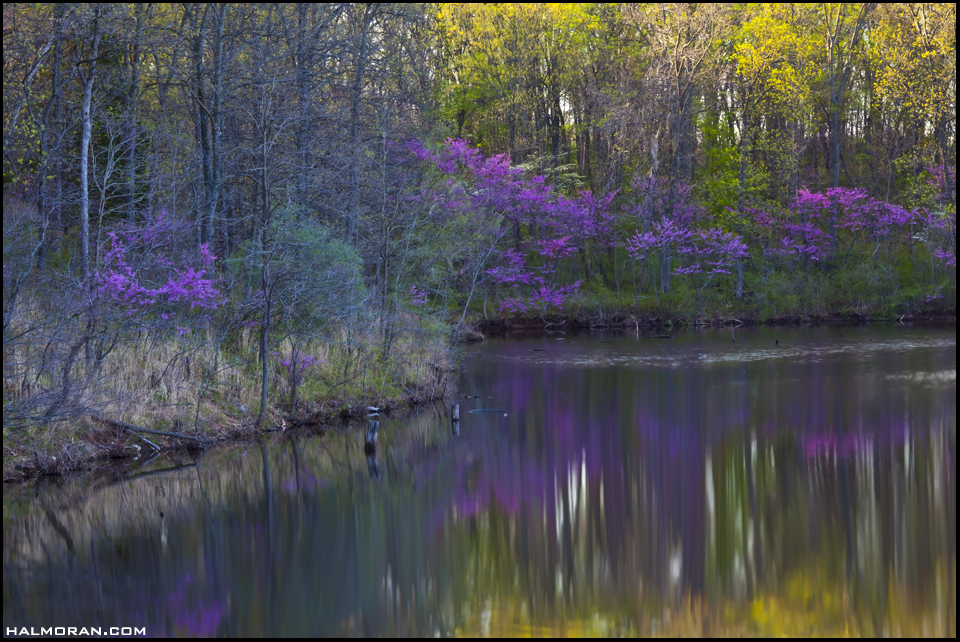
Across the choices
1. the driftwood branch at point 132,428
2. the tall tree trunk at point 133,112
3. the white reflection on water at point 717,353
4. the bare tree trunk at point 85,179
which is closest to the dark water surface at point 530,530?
the driftwood branch at point 132,428

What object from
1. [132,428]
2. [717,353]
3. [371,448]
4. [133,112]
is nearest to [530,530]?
[371,448]

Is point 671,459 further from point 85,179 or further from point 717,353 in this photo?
point 717,353

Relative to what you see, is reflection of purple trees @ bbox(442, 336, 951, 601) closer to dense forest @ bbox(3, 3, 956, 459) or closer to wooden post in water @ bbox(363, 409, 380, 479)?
wooden post in water @ bbox(363, 409, 380, 479)

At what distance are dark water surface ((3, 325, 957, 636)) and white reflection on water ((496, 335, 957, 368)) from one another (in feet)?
22.5

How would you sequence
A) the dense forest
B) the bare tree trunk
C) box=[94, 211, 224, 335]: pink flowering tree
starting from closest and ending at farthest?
box=[94, 211, 224, 335]: pink flowering tree, the bare tree trunk, the dense forest

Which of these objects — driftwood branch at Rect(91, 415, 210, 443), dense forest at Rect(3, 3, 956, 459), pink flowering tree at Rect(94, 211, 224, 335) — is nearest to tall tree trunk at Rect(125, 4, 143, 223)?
dense forest at Rect(3, 3, 956, 459)

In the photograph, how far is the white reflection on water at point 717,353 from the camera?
23.9 metres

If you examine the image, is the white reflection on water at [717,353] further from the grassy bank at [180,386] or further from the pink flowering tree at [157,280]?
the pink flowering tree at [157,280]

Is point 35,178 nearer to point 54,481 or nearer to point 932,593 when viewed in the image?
point 54,481

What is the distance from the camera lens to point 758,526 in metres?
9.70

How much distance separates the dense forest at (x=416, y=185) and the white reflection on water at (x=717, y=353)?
4112mm

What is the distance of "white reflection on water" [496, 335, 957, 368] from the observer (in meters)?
23.9

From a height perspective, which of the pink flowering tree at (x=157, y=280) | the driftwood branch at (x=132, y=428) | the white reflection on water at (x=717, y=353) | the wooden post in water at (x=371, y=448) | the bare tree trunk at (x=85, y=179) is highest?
the bare tree trunk at (x=85, y=179)

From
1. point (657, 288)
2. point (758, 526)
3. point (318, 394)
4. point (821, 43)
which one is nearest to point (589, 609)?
point (758, 526)
